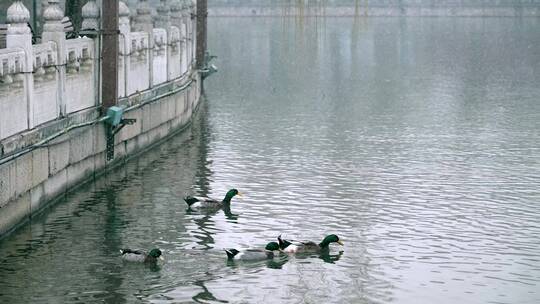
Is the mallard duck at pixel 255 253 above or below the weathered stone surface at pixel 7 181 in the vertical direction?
below

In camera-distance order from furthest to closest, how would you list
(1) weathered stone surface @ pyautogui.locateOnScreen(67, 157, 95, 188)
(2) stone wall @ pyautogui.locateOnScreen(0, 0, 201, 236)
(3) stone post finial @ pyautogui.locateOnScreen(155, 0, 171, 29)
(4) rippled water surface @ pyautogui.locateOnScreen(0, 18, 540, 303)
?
(3) stone post finial @ pyautogui.locateOnScreen(155, 0, 171, 29) < (1) weathered stone surface @ pyautogui.locateOnScreen(67, 157, 95, 188) < (2) stone wall @ pyautogui.locateOnScreen(0, 0, 201, 236) < (4) rippled water surface @ pyautogui.locateOnScreen(0, 18, 540, 303)

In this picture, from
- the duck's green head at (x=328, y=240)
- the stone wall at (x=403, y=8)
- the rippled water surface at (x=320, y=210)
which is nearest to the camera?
the rippled water surface at (x=320, y=210)

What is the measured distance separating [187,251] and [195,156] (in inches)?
499

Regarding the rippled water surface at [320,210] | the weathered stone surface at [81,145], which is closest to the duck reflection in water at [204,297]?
the rippled water surface at [320,210]

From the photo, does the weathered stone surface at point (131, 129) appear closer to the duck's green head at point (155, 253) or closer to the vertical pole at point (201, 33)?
the duck's green head at point (155, 253)

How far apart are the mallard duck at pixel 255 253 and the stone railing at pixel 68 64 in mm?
4515

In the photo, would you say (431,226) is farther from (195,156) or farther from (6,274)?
(195,156)

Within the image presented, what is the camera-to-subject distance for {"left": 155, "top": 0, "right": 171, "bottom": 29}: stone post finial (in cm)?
4288

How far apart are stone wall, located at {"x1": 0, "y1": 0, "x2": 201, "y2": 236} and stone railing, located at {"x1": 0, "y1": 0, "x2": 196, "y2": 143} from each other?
0.02 meters

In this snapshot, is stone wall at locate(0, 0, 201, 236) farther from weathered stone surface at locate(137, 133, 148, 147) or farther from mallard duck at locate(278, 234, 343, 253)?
mallard duck at locate(278, 234, 343, 253)

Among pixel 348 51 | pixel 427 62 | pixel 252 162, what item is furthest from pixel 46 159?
pixel 348 51

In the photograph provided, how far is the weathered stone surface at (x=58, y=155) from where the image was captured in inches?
1064

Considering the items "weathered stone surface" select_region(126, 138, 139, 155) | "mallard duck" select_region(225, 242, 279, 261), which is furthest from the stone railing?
"mallard duck" select_region(225, 242, 279, 261)

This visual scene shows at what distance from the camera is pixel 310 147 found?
128ft
